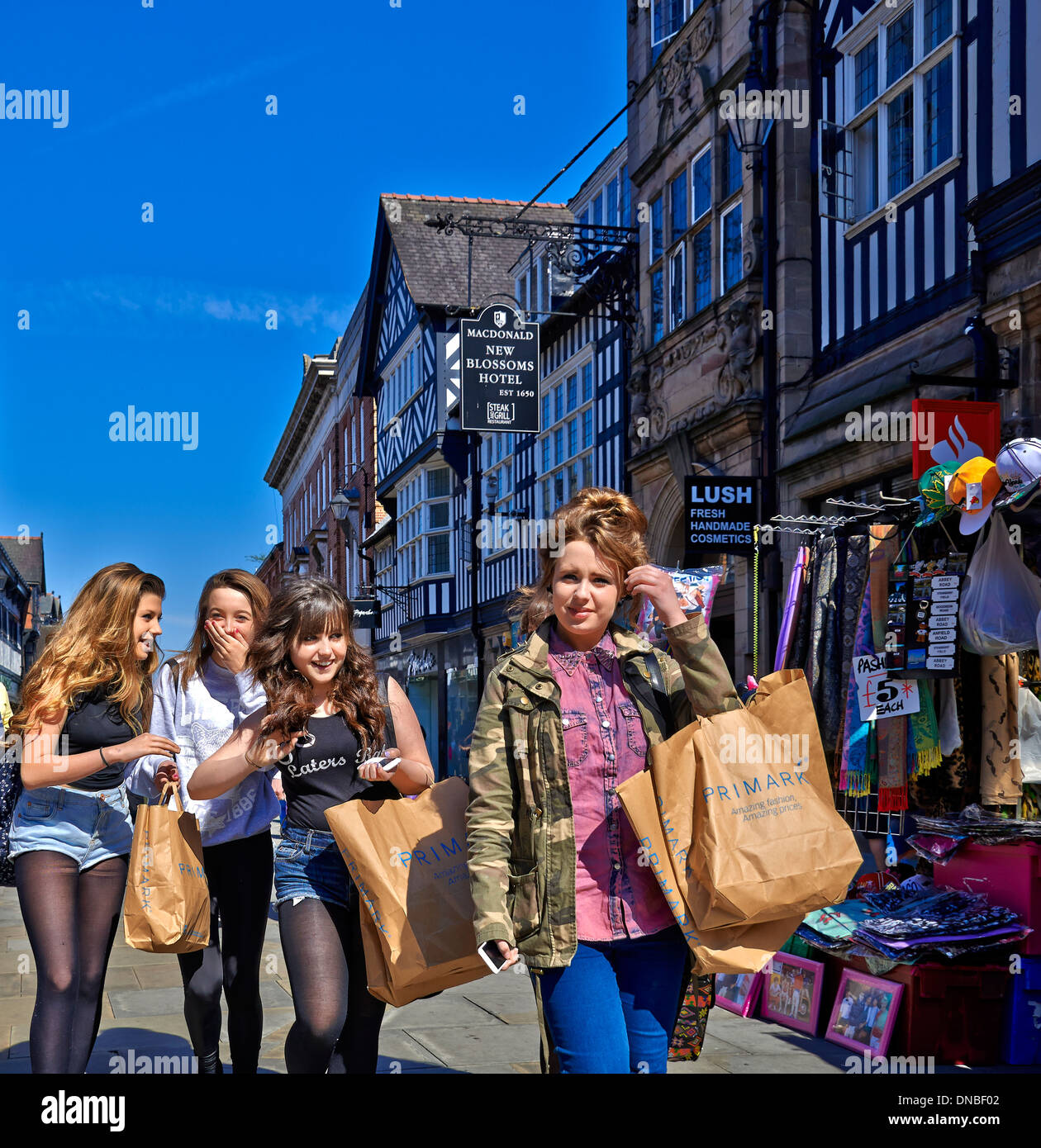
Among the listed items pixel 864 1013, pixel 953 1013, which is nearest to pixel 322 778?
pixel 864 1013

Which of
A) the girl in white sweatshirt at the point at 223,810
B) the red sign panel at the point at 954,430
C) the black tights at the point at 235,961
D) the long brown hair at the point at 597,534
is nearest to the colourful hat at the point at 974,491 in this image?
the red sign panel at the point at 954,430

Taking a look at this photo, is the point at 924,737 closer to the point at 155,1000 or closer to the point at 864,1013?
the point at 864,1013

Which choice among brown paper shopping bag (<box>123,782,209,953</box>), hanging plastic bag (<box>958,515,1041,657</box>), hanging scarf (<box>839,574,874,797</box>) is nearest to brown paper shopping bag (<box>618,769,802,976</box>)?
brown paper shopping bag (<box>123,782,209,953</box>)

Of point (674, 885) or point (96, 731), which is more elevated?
point (96, 731)

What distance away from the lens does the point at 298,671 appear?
386 centimetres

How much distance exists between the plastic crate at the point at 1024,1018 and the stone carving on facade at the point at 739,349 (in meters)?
8.13

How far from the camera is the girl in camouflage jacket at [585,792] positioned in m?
2.93

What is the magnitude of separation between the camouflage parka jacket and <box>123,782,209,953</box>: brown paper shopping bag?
135 cm

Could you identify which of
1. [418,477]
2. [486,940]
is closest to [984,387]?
[486,940]

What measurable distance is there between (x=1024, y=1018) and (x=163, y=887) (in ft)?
11.7

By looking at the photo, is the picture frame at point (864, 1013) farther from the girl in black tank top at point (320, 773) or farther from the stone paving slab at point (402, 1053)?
the girl in black tank top at point (320, 773)

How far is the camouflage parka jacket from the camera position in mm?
2928

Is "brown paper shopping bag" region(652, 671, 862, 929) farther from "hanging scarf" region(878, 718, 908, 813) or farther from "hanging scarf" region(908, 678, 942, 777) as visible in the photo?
"hanging scarf" region(878, 718, 908, 813)

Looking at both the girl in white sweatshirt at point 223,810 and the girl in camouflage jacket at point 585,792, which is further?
the girl in white sweatshirt at point 223,810
